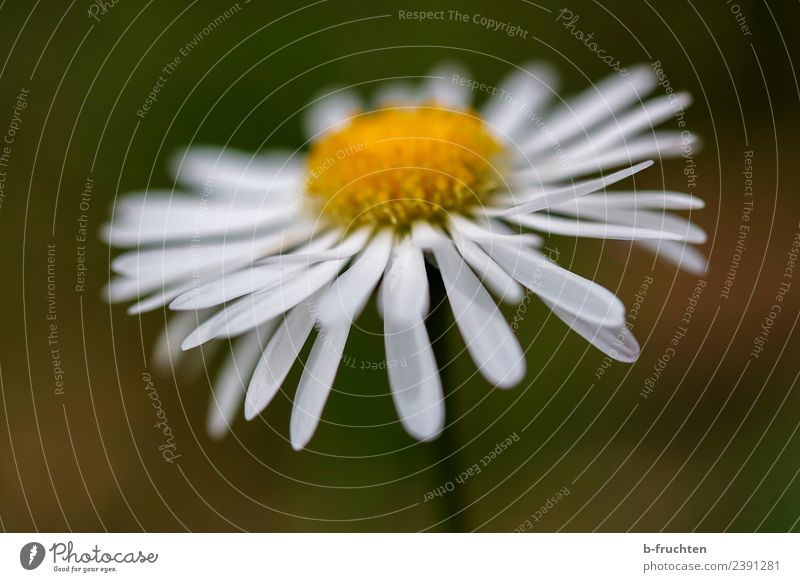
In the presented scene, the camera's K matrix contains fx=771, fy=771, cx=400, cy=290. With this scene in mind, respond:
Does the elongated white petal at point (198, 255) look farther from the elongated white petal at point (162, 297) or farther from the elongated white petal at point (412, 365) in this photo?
the elongated white petal at point (412, 365)

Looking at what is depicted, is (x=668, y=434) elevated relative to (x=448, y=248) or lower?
lower

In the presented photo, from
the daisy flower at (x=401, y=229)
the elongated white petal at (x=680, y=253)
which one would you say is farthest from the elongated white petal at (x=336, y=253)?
the elongated white petal at (x=680, y=253)

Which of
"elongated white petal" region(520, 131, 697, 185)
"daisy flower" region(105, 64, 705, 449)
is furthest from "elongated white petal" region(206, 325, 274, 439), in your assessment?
"elongated white petal" region(520, 131, 697, 185)

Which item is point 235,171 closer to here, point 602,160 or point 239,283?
point 239,283

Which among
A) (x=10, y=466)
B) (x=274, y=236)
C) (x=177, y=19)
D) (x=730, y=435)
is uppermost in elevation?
(x=177, y=19)

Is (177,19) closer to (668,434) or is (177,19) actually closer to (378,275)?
(378,275)
